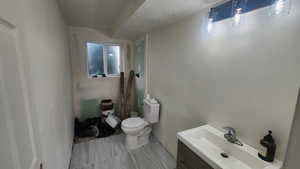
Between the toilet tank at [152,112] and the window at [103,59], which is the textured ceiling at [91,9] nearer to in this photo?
the window at [103,59]

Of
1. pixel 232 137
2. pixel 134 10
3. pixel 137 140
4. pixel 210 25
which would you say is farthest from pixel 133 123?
pixel 210 25

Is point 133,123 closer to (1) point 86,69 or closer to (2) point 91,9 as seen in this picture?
(1) point 86,69

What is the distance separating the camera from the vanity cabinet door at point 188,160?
1122mm

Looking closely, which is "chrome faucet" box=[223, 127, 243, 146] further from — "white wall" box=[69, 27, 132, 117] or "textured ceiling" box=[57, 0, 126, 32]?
"white wall" box=[69, 27, 132, 117]

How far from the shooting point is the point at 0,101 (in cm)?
47

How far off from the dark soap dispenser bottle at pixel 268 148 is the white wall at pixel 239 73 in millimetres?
47

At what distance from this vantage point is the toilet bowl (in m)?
2.29

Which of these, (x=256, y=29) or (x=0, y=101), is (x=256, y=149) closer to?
(x=256, y=29)

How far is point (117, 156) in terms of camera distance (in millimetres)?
2193

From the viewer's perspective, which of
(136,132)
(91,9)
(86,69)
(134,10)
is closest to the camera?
(134,10)

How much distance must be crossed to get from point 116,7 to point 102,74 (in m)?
1.87

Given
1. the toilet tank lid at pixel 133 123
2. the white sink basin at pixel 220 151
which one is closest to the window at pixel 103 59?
the toilet tank lid at pixel 133 123

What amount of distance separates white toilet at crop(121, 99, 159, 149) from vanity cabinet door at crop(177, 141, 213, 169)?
1042 millimetres

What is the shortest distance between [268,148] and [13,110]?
5.05ft
